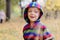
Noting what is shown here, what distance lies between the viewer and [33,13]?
2527 millimetres

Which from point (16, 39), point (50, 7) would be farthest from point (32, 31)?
point (50, 7)

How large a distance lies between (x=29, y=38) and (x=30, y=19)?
209mm

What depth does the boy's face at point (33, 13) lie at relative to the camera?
8.27 ft

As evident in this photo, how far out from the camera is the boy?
2469 mm

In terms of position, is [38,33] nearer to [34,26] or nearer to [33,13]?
[34,26]

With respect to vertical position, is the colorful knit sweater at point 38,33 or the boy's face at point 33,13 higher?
the boy's face at point 33,13

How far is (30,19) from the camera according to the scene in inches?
100

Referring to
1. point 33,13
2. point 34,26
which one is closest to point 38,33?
point 34,26

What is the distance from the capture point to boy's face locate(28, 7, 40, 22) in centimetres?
252

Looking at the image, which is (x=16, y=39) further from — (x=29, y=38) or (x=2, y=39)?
(x=29, y=38)

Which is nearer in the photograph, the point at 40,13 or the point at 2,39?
the point at 40,13

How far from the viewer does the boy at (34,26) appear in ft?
8.10

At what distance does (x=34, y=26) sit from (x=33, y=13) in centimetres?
14

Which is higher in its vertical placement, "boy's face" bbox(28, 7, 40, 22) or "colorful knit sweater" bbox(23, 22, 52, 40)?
"boy's face" bbox(28, 7, 40, 22)
